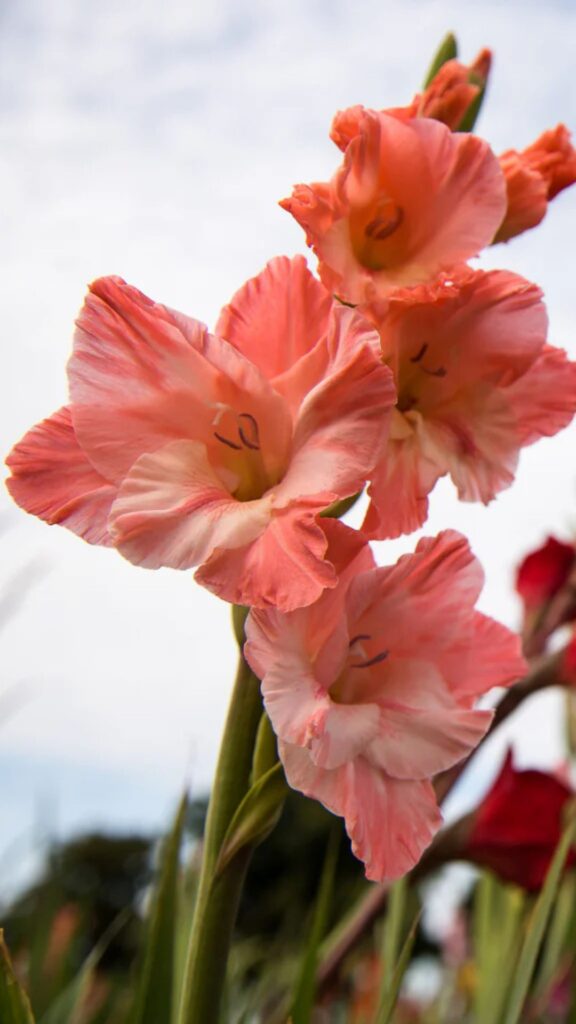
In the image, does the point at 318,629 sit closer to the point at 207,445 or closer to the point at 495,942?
the point at 207,445

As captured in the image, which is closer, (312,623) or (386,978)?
(312,623)

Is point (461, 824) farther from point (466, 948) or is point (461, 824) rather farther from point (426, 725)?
point (466, 948)

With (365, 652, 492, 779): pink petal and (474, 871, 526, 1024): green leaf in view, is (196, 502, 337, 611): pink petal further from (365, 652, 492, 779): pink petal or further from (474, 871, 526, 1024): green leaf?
(474, 871, 526, 1024): green leaf

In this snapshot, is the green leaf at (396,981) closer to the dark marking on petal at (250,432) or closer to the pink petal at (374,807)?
the pink petal at (374,807)

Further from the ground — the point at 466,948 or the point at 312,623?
the point at 312,623

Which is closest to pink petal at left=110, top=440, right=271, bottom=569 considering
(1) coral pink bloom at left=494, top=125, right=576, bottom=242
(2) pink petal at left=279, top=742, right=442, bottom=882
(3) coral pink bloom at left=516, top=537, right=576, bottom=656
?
(2) pink petal at left=279, top=742, right=442, bottom=882

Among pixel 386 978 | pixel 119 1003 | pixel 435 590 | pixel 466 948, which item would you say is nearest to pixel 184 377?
pixel 435 590
